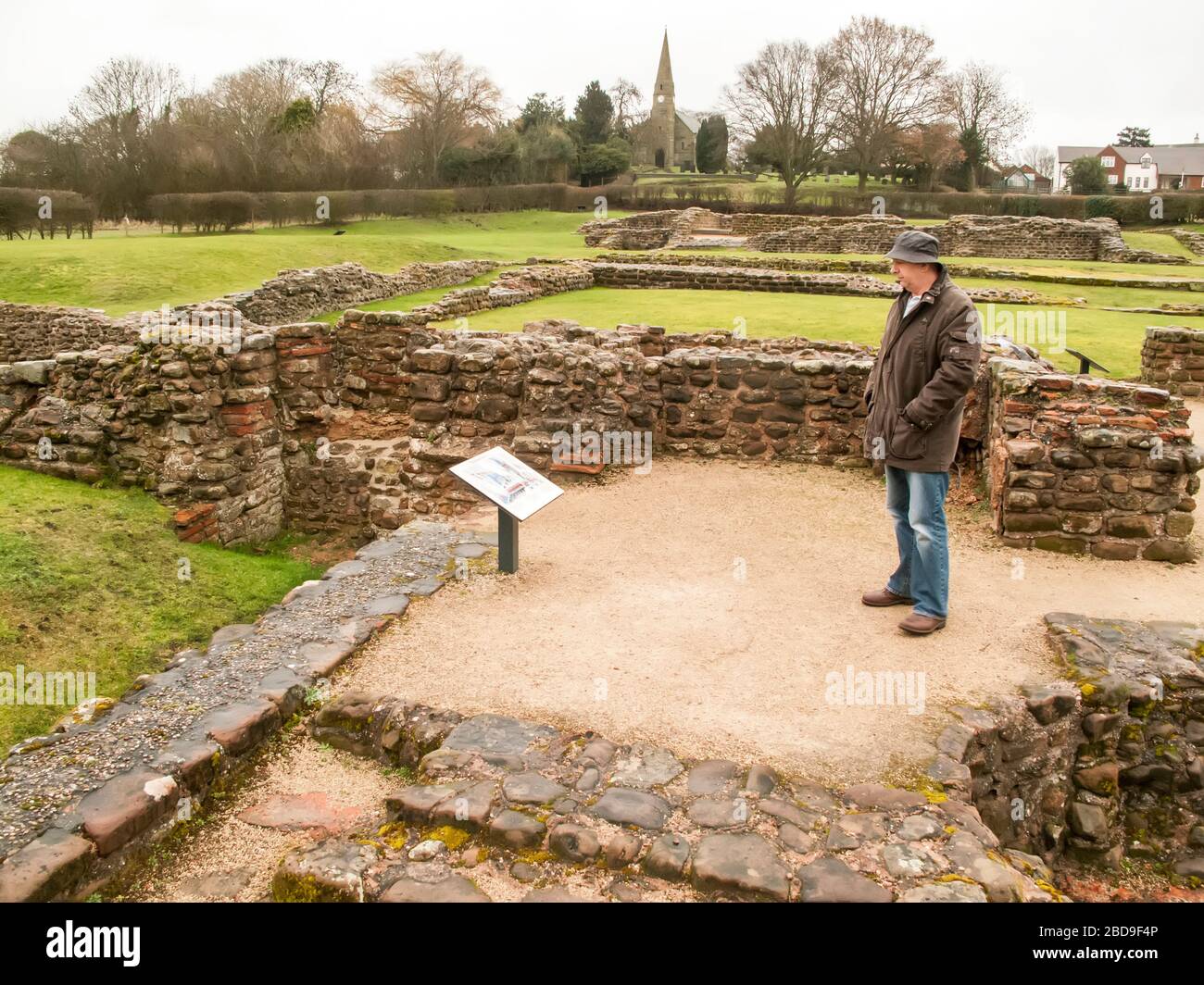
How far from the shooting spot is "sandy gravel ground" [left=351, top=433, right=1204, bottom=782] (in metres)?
4.25

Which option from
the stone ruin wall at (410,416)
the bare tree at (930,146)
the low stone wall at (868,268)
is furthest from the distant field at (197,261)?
the bare tree at (930,146)

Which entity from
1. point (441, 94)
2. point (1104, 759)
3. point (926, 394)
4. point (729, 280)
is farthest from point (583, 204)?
point (1104, 759)

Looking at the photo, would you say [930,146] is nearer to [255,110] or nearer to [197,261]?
[255,110]

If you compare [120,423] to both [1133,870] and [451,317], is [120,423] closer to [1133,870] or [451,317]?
[1133,870]

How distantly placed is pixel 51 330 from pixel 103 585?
13284 mm

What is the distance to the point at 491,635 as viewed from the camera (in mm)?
5137

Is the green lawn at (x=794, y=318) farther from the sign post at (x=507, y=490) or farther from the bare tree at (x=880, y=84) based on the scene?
the bare tree at (x=880, y=84)

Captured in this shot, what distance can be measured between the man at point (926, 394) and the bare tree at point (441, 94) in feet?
170

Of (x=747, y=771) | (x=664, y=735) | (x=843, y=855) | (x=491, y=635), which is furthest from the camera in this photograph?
(x=491, y=635)

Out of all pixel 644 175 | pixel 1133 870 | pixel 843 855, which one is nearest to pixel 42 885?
pixel 843 855

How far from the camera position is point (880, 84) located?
5750cm

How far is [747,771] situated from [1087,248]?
39.2 meters

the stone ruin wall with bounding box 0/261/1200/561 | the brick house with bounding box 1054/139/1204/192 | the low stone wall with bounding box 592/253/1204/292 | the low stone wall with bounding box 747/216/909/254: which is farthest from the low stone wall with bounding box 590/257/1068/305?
the brick house with bounding box 1054/139/1204/192

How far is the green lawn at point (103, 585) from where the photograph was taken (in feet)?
19.2
